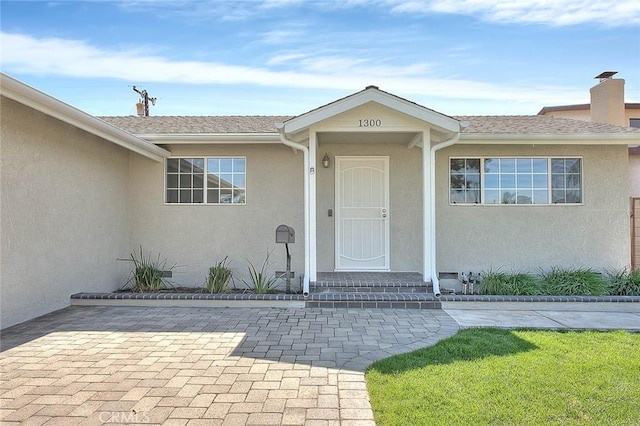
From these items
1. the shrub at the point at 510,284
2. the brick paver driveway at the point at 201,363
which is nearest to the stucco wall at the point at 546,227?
the shrub at the point at 510,284

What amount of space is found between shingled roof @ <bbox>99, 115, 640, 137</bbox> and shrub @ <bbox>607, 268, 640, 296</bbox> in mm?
2922

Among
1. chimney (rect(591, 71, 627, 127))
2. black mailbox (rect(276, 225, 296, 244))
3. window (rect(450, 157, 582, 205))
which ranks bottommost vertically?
black mailbox (rect(276, 225, 296, 244))

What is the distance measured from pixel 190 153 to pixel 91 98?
15.3ft

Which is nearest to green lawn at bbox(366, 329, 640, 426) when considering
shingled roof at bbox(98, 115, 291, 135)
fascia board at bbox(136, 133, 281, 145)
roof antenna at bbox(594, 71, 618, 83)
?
fascia board at bbox(136, 133, 281, 145)

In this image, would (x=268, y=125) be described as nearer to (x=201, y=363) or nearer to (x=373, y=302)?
(x=373, y=302)

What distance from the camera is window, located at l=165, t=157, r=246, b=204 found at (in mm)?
8242

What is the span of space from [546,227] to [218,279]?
7.17m

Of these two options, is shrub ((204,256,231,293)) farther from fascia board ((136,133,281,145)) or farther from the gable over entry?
fascia board ((136,133,281,145))

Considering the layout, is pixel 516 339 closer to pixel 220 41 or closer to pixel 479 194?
pixel 479 194

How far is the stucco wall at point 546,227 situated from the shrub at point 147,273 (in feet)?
19.9

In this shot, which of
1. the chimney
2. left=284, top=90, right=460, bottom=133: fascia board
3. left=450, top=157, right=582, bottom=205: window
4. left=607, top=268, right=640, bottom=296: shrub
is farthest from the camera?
the chimney

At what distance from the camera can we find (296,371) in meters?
3.72

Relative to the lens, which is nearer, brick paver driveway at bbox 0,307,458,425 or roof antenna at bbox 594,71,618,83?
brick paver driveway at bbox 0,307,458,425

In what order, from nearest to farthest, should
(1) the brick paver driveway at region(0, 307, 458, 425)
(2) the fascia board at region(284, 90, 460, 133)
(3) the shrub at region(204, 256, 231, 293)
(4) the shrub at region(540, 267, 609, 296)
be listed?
(1) the brick paver driveway at region(0, 307, 458, 425) < (2) the fascia board at region(284, 90, 460, 133) < (4) the shrub at region(540, 267, 609, 296) < (3) the shrub at region(204, 256, 231, 293)
